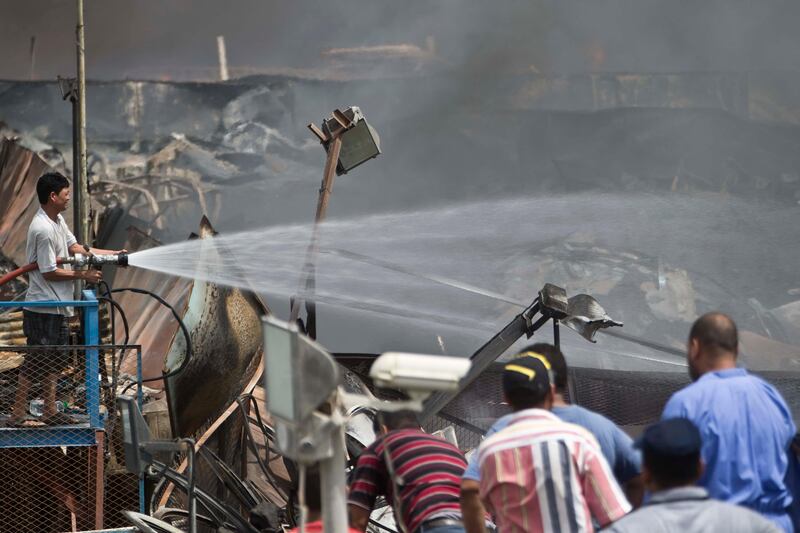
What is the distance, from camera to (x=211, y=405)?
26.8 ft

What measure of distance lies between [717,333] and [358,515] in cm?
142

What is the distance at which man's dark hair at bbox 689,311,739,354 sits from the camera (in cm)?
361

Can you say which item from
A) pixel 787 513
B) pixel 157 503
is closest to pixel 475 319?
pixel 157 503

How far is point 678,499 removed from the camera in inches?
117

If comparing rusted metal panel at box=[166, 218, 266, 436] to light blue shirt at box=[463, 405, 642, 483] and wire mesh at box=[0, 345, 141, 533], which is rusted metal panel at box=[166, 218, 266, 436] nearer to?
wire mesh at box=[0, 345, 141, 533]

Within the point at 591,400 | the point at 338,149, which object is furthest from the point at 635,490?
the point at 591,400

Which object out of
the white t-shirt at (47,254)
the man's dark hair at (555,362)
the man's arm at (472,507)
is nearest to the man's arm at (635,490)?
the man's dark hair at (555,362)

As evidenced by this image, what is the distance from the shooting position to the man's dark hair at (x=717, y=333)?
11.8 ft

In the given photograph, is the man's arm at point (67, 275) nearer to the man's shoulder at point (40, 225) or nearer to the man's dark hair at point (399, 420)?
the man's shoulder at point (40, 225)

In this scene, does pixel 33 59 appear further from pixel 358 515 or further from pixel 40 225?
pixel 358 515

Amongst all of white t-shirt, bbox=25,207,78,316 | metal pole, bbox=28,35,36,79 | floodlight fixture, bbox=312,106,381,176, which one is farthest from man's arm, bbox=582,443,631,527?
metal pole, bbox=28,35,36,79

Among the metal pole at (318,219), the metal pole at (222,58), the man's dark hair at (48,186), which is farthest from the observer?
the metal pole at (222,58)

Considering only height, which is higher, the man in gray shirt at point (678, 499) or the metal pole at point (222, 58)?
the metal pole at point (222, 58)

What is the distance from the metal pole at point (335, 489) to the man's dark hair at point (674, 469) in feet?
2.85
